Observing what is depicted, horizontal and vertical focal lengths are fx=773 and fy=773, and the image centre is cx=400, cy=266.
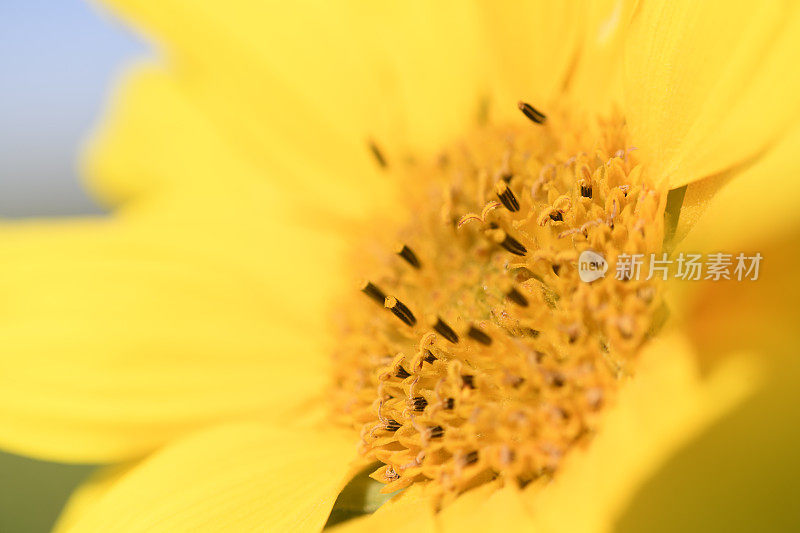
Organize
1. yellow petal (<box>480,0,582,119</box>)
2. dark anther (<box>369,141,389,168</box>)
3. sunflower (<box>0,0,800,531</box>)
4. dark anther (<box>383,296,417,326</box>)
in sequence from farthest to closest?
dark anther (<box>369,141,389,168</box>) < yellow petal (<box>480,0,582,119</box>) < dark anther (<box>383,296,417,326</box>) < sunflower (<box>0,0,800,531</box>)

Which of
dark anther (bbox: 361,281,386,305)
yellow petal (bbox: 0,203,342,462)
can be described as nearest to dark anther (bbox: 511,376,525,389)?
dark anther (bbox: 361,281,386,305)

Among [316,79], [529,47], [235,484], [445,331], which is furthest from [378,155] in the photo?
[235,484]

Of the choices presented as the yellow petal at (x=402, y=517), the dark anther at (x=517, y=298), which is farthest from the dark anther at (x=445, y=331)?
the yellow petal at (x=402, y=517)

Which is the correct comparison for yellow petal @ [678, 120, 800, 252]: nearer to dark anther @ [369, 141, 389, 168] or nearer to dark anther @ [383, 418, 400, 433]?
dark anther @ [383, 418, 400, 433]

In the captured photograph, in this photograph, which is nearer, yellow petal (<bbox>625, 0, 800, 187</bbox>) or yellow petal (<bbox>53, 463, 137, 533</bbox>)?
yellow petal (<bbox>625, 0, 800, 187</bbox>)

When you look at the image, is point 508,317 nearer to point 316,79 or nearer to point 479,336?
point 479,336

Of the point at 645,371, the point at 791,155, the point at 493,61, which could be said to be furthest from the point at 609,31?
the point at 645,371
